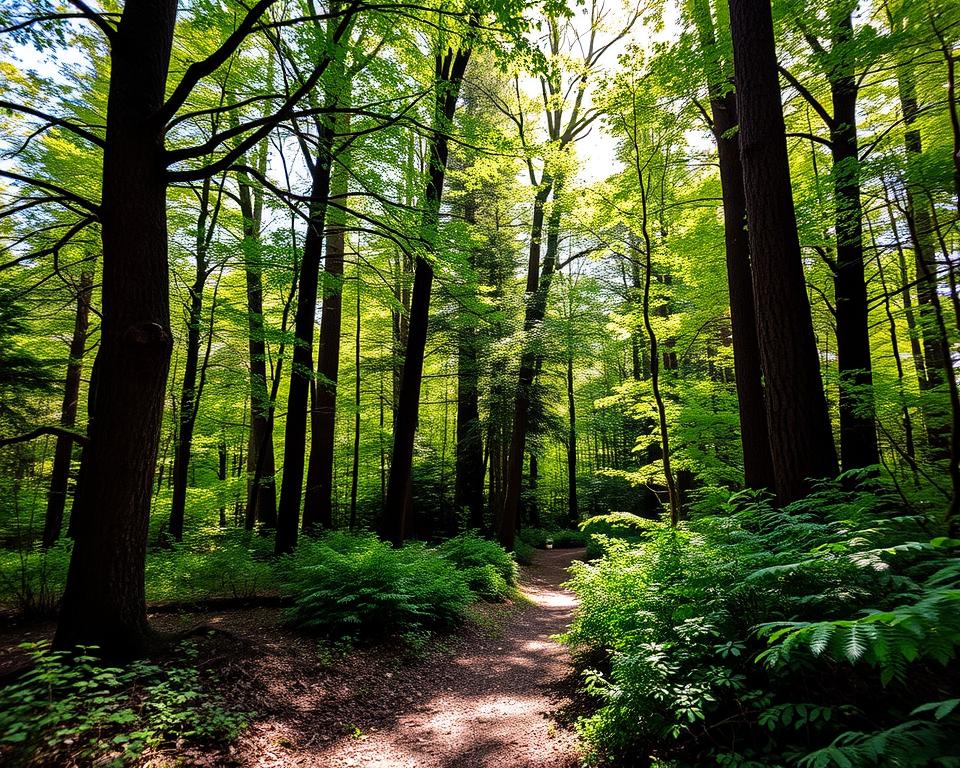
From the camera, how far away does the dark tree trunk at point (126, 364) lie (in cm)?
371

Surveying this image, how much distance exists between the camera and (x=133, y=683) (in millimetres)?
3396

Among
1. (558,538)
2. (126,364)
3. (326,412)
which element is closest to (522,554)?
(558,538)

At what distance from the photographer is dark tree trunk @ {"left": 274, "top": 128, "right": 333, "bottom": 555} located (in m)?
8.27

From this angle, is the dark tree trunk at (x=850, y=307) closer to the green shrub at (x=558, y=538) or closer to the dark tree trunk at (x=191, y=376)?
the dark tree trunk at (x=191, y=376)

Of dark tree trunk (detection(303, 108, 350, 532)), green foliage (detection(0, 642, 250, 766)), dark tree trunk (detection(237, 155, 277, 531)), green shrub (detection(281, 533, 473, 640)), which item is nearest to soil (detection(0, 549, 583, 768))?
green foliage (detection(0, 642, 250, 766))

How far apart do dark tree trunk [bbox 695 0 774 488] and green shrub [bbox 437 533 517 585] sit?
5.77m

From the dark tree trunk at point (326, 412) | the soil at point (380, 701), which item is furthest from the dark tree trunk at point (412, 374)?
the dark tree trunk at point (326, 412)

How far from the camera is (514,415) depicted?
13.8 metres

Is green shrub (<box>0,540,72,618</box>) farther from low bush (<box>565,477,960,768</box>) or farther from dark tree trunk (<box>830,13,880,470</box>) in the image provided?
dark tree trunk (<box>830,13,880,470</box>)

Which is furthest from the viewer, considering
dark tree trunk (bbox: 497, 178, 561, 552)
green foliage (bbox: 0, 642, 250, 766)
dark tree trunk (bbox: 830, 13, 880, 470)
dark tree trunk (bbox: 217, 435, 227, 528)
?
dark tree trunk (bbox: 217, 435, 227, 528)

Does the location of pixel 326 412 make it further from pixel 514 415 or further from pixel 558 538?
pixel 558 538

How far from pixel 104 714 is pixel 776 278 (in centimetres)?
685

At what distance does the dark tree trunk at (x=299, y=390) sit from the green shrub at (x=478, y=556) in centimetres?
338

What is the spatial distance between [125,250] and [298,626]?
4696 mm
